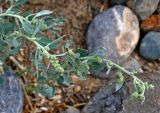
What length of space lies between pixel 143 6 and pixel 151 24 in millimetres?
104

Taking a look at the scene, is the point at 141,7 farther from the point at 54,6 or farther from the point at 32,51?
the point at 32,51

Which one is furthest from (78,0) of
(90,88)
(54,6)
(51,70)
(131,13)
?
(51,70)

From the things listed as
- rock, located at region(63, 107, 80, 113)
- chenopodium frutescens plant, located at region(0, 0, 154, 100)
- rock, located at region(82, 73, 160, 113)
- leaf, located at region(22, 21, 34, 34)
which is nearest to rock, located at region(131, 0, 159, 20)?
rock, located at region(82, 73, 160, 113)

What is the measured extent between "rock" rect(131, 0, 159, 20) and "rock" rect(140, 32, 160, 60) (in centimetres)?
10

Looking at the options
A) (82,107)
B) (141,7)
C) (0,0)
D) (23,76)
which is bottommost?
(82,107)

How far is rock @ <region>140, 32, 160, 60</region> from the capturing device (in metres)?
2.15

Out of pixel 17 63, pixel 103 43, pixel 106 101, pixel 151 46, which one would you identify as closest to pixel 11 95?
pixel 17 63

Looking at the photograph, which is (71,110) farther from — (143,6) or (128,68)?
(143,6)

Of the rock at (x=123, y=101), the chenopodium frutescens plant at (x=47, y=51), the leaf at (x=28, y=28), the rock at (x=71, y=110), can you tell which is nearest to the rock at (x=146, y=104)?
the rock at (x=123, y=101)

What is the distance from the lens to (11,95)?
177cm

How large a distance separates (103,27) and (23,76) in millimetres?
442

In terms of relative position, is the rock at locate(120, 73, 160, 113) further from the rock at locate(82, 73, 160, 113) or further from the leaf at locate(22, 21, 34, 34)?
the leaf at locate(22, 21, 34, 34)

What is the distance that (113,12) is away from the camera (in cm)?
212

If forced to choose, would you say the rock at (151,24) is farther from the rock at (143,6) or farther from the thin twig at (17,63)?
the thin twig at (17,63)
